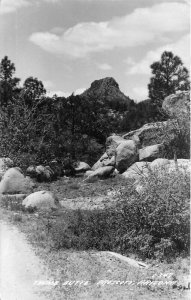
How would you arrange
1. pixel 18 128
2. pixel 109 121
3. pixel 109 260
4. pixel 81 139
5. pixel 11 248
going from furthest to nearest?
pixel 109 121, pixel 81 139, pixel 18 128, pixel 11 248, pixel 109 260

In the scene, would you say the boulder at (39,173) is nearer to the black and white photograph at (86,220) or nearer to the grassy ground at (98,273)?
the black and white photograph at (86,220)

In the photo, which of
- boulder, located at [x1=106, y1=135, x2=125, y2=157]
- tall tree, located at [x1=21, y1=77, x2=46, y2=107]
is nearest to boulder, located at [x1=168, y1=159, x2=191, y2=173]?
boulder, located at [x1=106, y1=135, x2=125, y2=157]

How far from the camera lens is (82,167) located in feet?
84.3

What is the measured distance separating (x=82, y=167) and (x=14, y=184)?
8572 mm

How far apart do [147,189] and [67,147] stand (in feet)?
52.0

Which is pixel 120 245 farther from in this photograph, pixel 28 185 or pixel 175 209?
pixel 28 185

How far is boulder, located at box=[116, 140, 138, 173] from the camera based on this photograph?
79.6 feet

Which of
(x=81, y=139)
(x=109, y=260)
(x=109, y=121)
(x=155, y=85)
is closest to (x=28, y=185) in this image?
(x=109, y=260)

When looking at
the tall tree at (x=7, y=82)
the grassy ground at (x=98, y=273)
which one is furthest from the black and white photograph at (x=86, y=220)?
the tall tree at (x=7, y=82)

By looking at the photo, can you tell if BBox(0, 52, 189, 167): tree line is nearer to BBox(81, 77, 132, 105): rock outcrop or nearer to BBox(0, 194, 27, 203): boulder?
BBox(81, 77, 132, 105): rock outcrop

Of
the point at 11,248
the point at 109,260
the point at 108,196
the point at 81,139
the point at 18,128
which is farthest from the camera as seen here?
the point at 81,139

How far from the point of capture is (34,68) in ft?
44.6

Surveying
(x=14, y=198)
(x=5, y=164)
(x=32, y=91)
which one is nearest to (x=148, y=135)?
(x=32, y=91)

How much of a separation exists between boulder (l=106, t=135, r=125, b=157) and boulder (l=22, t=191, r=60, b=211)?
1151 cm
